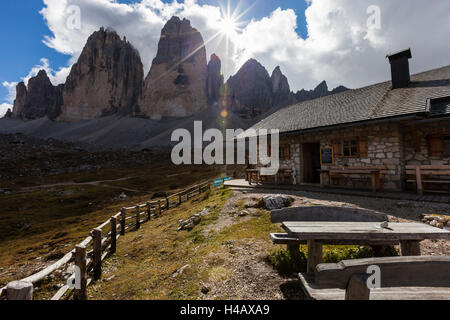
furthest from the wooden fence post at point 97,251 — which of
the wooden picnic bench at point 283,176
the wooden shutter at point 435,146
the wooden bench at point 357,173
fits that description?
the wooden shutter at point 435,146

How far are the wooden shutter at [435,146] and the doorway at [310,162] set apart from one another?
502 centimetres

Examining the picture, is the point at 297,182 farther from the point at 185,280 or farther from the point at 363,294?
the point at 363,294

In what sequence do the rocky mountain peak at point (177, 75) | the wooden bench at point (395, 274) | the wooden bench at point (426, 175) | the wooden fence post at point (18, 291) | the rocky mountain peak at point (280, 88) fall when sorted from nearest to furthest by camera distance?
the wooden fence post at point (18, 291) → the wooden bench at point (395, 274) → the wooden bench at point (426, 175) → the rocky mountain peak at point (177, 75) → the rocky mountain peak at point (280, 88)

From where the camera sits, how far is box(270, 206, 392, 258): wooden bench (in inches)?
148

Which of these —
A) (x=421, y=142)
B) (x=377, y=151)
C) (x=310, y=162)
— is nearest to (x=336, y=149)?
(x=377, y=151)

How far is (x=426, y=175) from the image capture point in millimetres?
8891

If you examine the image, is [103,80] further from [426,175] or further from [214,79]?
[426,175]

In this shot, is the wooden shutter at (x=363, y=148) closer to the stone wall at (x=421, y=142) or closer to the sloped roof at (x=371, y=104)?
the sloped roof at (x=371, y=104)

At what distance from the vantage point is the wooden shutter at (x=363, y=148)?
985 centimetres

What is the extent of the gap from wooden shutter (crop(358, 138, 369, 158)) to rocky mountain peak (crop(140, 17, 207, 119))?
8439cm

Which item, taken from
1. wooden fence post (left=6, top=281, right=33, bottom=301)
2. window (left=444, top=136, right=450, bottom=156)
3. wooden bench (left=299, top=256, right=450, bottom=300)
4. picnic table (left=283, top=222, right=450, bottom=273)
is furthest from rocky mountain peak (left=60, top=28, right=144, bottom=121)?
wooden bench (left=299, top=256, right=450, bottom=300)

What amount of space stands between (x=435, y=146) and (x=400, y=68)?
5.68 m

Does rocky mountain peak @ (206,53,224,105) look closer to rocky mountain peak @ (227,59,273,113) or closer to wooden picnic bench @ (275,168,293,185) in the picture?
rocky mountain peak @ (227,59,273,113)

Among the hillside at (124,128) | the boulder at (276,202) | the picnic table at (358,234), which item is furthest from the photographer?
the hillside at (124,128)
